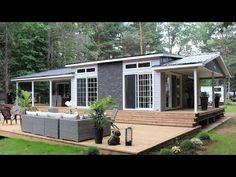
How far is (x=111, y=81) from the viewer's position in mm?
14922

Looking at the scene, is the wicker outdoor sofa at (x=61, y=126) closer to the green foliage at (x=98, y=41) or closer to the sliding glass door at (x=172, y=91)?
the sliding glass door at (x=172, y=91)

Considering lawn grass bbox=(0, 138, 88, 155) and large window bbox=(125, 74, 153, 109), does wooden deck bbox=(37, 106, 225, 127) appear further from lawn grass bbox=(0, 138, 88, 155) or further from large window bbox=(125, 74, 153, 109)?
lawn grass bbox=(0, 138, 88, 155)

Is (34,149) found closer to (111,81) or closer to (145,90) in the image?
(145,90)

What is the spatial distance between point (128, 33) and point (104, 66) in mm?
18525

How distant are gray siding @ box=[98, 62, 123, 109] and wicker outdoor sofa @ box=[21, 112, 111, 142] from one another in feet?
19.0

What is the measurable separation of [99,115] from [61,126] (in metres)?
1.43

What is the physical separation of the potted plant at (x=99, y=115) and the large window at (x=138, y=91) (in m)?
6.02

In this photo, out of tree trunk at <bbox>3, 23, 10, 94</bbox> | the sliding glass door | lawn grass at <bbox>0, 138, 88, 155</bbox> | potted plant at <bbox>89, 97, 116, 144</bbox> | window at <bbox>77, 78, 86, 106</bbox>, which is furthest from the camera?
tree trunk at <bbox>3, 23, 10, 94</bbox>

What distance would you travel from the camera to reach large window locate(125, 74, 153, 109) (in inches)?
525

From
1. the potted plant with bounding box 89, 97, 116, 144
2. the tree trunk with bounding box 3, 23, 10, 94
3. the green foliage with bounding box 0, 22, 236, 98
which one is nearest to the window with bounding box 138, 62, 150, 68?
the potted plant with bounding box 89, 97, 116, 144

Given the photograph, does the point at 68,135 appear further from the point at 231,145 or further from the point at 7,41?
the point at 7,41
